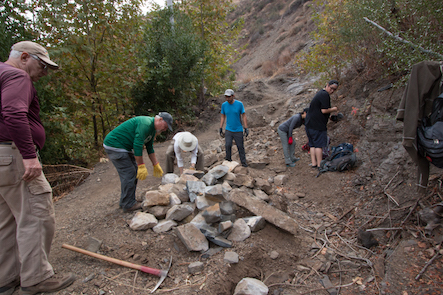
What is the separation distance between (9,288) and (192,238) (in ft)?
5.53

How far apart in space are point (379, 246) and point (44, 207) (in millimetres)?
3454

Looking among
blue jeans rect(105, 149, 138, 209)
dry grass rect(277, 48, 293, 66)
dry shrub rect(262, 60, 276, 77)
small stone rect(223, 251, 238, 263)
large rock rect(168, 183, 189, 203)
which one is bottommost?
small stone rect(223, 251, 238, 263)

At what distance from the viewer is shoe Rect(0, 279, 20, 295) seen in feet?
7.38

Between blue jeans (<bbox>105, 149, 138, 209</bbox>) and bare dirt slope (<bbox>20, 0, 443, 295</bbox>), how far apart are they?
23 centimetres

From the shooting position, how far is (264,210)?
11.5 ft

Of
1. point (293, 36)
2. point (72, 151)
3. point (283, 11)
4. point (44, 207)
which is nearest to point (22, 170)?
point (44, 207)

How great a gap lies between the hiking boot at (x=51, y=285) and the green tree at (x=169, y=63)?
24.7 feet

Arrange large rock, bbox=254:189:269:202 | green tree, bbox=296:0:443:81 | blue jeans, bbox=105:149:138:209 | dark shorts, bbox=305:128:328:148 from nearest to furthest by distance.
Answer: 1. blue jeans, bbox=105:149:138:209
2. large rock, bbox=254:189:269:202
3. green tree, bbox=296:0:443:81
4. dark shorts, bbox=305:128:328:148

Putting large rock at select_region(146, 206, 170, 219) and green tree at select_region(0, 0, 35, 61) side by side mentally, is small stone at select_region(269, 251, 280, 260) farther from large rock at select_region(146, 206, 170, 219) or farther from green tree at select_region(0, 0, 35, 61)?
green tree at select_region(0, 0, 35, 61)

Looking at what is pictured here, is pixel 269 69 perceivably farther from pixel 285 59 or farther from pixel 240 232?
pixel 240 232

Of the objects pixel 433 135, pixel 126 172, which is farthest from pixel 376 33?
pixel 126 172

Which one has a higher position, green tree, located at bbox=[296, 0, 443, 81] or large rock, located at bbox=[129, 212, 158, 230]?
green tree, located at bbox=[296, 0, 443, 81]

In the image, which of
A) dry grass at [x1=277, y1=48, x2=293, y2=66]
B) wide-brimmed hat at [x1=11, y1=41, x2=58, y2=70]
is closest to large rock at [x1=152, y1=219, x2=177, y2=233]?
wide-brimmed hat at [x1=11, y1=41, x2=58, y2=70]

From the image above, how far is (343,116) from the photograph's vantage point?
20.5ft
